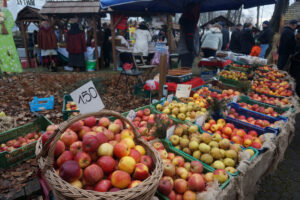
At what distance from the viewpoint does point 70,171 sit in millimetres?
1280

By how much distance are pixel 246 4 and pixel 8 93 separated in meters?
8.38

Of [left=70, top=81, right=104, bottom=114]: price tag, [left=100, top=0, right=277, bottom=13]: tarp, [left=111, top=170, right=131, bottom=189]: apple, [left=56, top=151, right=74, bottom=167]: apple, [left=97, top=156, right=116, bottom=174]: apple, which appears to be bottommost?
[left=111, top=170, right=131, bottom=189]: apple

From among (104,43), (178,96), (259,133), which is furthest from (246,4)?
(104,43)

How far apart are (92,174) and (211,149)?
1.44m

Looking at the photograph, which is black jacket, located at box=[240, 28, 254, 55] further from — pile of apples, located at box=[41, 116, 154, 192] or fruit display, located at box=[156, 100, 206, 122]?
pile of apples, located at box=[41, 116, 154, 192]

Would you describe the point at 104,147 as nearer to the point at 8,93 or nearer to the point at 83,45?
the point at 8,93

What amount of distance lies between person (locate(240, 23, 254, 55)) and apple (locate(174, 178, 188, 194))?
339 inches

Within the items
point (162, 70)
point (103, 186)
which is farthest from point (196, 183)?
point (162, 70)

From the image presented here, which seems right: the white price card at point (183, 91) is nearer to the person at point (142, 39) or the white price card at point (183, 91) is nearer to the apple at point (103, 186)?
the apple at point (103, 186)

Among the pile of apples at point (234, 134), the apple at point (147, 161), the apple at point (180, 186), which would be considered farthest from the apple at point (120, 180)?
the pile of apples at point (234, 134)

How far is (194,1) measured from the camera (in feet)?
19.6

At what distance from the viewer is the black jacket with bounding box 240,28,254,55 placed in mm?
8445

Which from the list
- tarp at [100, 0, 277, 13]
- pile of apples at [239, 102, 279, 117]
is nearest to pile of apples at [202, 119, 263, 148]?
pile of apples at [239, 102, 279, 117]

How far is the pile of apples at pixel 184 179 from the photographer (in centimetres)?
170
